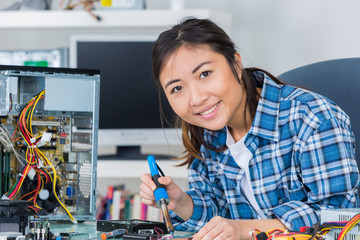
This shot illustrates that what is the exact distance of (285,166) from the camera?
3.69 ft

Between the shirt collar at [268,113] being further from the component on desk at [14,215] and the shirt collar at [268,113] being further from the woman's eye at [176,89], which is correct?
the component on desk at [14,215]

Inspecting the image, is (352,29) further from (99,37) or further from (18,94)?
(18,94)

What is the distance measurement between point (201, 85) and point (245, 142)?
188 millimetres

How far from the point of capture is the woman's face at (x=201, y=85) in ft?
3.41

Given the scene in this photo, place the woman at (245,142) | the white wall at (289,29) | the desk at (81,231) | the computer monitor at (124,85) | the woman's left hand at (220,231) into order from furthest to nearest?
the computer monitor at (124,85) → the white wall at (289,29) → the woman at (245,142) → the desk at (81,231) → the woman's left hand at (220,231)

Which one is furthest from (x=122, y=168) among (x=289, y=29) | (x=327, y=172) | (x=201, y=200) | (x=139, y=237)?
(x=139, y=237)

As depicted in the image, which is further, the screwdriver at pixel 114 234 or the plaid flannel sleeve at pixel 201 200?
the plaid flannel sleeve at pixel 201 200

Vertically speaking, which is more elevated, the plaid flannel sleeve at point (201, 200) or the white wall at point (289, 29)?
the white wall at point (289, 29)

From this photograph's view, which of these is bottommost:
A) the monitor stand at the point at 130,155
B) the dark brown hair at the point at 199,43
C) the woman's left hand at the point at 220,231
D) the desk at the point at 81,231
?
the monitor stand at the point at 130,155

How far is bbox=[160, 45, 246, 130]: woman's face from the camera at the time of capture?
1038 mm

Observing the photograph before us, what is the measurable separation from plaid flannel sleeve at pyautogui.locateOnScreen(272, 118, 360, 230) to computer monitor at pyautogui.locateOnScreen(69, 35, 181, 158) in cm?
150

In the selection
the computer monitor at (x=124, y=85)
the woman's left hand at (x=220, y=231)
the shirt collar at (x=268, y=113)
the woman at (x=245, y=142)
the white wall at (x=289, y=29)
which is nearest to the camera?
the woman's left hand at (x=220, y=231)

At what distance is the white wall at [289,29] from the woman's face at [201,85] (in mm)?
1271

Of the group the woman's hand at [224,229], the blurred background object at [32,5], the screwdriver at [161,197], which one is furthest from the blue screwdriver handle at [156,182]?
the blurred background object at [32,5]
